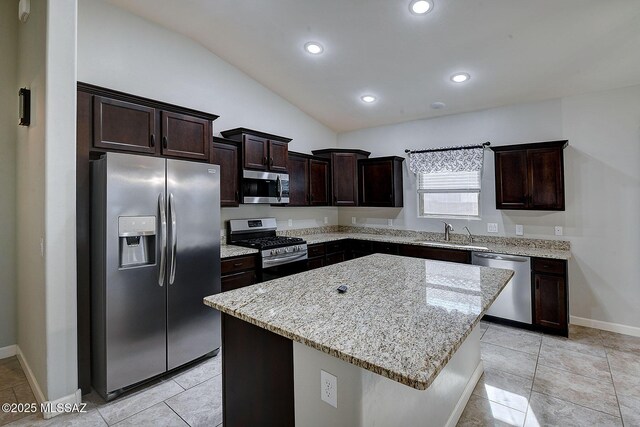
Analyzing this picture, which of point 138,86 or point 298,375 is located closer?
point 298,375

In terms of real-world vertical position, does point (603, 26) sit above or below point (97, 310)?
above

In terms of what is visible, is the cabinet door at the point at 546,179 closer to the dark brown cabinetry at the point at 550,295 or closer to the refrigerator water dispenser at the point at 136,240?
the dark brown cabinetry at the point at 550,295

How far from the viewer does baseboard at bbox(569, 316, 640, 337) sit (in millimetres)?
3298

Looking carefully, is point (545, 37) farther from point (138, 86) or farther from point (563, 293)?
point (138, 86)

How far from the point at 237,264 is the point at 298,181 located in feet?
5.76

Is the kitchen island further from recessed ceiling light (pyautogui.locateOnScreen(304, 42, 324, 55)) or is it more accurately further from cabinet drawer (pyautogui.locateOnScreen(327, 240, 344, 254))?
recessed ceiling light (pyautogui.locateOnScreen(304, 42, 324, 55))

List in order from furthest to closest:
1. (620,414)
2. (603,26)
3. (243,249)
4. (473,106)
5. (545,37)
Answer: (473,106), (243,249), (545,37), (603,26), (620,414)

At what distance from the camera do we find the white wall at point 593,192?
3281mm

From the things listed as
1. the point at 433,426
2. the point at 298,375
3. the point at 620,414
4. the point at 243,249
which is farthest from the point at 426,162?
the point at 298,375

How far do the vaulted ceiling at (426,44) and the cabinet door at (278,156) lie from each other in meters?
0.91

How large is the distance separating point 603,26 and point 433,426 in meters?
3.35

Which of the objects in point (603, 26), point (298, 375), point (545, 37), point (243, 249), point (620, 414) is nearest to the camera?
point (298, 375)

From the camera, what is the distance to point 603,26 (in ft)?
8.35

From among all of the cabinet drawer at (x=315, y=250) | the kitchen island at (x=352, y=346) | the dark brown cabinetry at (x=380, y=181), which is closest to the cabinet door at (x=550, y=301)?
the kitchen island at (x=352, y=346)
